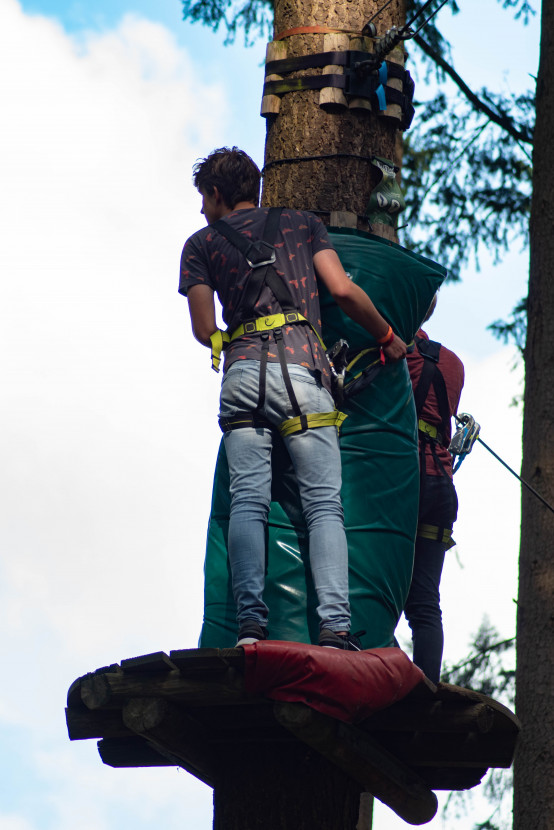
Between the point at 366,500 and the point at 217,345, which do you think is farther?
the point at 366,500

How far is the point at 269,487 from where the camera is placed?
4457 mm

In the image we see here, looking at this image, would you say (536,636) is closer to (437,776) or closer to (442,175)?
(437,776)

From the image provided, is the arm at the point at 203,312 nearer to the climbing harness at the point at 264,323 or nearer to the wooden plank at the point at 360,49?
the climbing harness at the point at 264,323

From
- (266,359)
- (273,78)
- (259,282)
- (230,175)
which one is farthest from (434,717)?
(273,78)

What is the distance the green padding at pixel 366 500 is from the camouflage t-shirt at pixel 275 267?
0.32 m

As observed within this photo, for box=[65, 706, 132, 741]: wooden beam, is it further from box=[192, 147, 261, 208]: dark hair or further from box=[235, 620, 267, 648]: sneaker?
box=[192, 147, 261, 208]: dark hair

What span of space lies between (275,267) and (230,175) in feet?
1.45

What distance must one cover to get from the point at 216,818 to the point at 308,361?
1.72m

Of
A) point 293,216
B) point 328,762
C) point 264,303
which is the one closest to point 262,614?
point 328,762

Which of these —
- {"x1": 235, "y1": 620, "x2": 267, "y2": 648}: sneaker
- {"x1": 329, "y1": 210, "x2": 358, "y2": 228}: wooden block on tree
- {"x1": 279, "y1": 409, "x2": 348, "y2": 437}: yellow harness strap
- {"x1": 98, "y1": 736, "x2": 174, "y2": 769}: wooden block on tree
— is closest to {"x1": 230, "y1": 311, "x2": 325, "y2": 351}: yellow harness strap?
{"x1": 279, "y1": 409, "x2": 348, "y2": 437}: yellow harness strap

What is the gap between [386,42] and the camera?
18.2 ft

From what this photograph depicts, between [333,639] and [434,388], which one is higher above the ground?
[434,388]

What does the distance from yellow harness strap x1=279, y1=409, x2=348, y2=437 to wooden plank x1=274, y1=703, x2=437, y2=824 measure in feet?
3.11

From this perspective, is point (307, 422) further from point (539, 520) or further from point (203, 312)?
point (539, 520)
